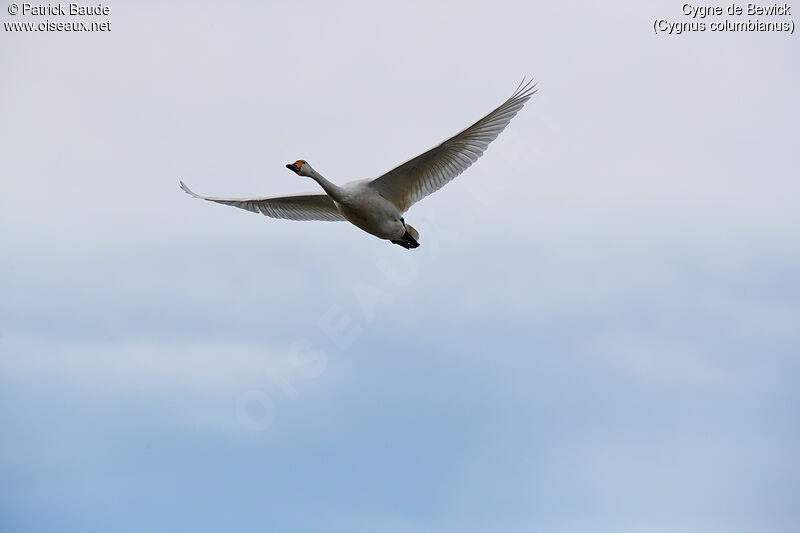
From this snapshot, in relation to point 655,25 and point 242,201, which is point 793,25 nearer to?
point 655,25

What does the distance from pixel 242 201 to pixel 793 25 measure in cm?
872

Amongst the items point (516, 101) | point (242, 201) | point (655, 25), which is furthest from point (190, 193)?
point (655, 25)

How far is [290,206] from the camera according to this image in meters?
19.1

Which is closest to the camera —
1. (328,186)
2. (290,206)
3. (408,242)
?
(328,186)

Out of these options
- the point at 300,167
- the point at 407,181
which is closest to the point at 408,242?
the point at 407,181

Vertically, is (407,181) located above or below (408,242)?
above

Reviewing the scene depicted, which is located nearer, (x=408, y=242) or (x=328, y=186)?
(x=328, y=186)

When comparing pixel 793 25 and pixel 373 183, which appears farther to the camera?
pixel 793 25

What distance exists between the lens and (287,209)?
62.8ft

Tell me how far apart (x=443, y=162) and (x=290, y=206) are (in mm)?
2536

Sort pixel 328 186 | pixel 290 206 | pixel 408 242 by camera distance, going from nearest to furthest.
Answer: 1. pixel 328 186
2. pixel 408 242
3. pixel 290 206

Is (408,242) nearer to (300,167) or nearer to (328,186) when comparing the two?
(328,186)

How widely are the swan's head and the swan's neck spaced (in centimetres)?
7

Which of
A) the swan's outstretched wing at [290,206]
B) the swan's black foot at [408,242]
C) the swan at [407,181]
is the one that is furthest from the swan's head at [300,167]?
the swan's black foot at [408,242]
